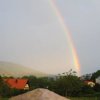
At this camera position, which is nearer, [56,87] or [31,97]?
[31,97]

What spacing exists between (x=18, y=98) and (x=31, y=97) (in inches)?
36.1

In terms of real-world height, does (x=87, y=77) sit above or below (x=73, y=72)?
above

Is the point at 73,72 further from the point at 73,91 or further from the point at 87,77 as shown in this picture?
the point at 87,77

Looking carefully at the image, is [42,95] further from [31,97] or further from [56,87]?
[56,87]

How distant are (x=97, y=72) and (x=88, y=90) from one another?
4594cm

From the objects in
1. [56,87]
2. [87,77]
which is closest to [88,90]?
[56,87]

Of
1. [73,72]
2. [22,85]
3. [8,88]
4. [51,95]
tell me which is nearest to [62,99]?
[51,95]

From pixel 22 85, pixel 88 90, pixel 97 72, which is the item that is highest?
pixel 97 72

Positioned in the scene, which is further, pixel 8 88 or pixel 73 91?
pixel 73 91

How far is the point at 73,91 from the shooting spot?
201 ft

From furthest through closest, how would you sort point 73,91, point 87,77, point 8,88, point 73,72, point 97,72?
point 87,77 < point 97,72 < point 73,72 < point 73,91 < point 8,88

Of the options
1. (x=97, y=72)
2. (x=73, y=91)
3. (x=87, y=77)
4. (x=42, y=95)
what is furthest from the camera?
(x=87, y=77)

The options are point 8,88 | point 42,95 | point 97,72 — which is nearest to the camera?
point 42,95

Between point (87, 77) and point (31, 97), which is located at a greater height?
point (87, 77)
